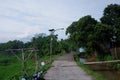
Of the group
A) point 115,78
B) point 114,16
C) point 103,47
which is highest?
point 114,16

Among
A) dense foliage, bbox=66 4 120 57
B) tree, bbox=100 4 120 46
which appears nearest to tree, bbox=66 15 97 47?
dense foliage, bbox=66 4 120 57

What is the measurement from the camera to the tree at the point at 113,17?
39.0 metres

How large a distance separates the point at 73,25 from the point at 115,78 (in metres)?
30.6

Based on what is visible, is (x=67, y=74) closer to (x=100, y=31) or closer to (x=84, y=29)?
(x=100, y=31)

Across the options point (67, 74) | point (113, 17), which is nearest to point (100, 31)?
point (113, 17)

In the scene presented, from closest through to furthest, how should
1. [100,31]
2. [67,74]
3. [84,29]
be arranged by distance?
1. [67,74]
2. [100,31]
3. [84,29]

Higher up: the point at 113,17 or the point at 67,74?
the point at 113,17

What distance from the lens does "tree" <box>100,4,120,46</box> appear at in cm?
3903

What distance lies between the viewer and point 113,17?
40.8m

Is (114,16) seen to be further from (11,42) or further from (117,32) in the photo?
(11,42)

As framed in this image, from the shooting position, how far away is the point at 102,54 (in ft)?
138

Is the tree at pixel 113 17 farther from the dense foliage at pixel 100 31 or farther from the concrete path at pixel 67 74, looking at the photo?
the concrete path at pixel 67 74

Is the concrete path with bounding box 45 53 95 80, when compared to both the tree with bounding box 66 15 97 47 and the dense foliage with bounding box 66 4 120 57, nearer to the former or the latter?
the dense foliage with bounding box 66 4 120 57

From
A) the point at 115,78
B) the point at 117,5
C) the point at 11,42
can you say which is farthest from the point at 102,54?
the point at 11,42
